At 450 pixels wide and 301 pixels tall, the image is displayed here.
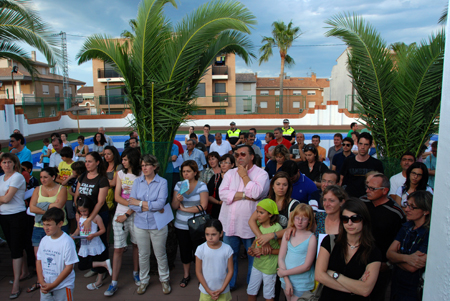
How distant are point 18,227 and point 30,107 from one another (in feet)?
88.8

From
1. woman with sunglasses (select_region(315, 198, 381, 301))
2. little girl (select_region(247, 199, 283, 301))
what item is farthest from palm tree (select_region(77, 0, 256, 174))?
woman with sunglasses (select_region(315, 198, 381, 301))

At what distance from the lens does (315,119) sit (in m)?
30.5

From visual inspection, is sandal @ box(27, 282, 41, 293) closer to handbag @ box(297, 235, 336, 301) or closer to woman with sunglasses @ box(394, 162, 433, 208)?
handbag @ box(297, 235, 336, 301)

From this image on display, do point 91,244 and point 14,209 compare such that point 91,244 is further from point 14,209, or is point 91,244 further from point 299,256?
point 299,256

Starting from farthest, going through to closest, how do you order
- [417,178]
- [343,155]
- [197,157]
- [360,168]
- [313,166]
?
[197,157], [343,155], [313,166], [360,168], [417,178]

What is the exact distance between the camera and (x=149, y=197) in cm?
385

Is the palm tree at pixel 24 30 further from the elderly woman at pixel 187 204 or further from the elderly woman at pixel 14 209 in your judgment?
the elderly woman at pixel 187 204

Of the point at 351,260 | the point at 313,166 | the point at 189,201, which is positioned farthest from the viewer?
the point at 313,166

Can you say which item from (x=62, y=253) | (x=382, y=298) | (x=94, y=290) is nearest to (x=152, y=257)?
(x=94, y=290)

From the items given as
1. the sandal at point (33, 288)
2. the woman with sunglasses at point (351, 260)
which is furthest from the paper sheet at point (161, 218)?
the woman with sunglasses at point (351, 260)

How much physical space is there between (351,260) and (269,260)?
3.36ft

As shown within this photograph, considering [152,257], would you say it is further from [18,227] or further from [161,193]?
[18,227]

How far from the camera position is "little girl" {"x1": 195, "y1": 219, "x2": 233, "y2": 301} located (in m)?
3.14

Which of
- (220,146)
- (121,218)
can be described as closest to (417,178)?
(121,218)
